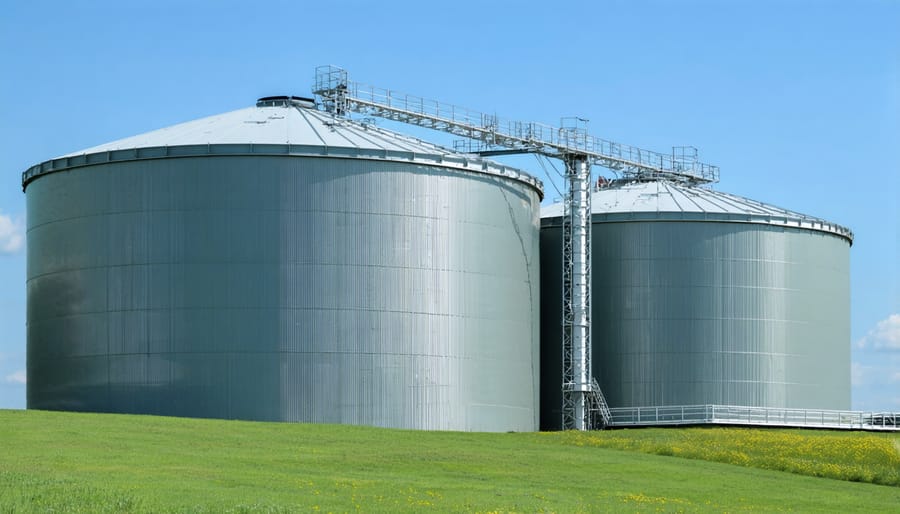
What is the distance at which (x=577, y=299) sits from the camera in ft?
243

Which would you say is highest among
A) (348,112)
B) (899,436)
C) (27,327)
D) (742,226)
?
(348,112)

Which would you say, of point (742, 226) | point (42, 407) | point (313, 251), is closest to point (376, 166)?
point (313, 251)

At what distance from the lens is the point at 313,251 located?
61.5 meters

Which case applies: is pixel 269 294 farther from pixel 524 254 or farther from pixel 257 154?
pixel 524 254

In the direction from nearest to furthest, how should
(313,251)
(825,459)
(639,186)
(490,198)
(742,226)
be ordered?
(825,459), (313,251), (490,198), (742,226), (639,186)

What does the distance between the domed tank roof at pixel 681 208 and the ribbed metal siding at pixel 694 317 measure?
434 mm

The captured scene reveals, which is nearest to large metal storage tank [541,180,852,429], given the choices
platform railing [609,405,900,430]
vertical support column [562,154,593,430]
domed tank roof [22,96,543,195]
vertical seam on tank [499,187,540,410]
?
platform railing [609,405,900,430]

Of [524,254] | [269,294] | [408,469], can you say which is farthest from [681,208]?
[408,469]

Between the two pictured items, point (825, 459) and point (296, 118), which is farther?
point (296, 118)

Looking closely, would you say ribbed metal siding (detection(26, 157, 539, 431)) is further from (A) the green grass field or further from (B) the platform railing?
(B) the platform railing

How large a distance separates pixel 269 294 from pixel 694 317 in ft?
84.6

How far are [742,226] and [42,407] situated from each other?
120ft

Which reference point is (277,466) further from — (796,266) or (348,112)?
(796,266)

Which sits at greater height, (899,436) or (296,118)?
(296,118)
